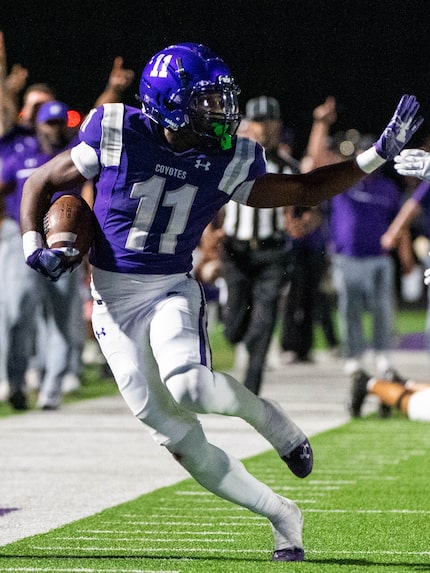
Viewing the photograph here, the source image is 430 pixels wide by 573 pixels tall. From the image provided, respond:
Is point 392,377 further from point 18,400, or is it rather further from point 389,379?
point 18,400

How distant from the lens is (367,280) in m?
10.7

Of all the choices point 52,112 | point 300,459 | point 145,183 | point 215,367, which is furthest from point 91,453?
point 215,367

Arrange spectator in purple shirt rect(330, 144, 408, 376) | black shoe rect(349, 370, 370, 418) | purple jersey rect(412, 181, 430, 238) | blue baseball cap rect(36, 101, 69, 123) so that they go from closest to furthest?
black shoe rect(349, 370, 370, 418) < blue baseball cap rect(36, 101, 69, 123) < purple jersey rect(412, 181, 430, 238) < spectator in purple shirt rect(330, 144, 408, 376)

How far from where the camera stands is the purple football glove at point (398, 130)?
16.3 feet

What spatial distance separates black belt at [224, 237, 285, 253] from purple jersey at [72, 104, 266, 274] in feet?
14.1

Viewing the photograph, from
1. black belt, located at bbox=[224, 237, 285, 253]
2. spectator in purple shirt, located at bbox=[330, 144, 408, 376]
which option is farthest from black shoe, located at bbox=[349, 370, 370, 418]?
spectator in purple shirt, located at bbox=[330, 144, 408, 376]

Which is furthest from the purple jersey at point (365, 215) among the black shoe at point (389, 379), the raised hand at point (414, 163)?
the raised hand at point (414, 163)

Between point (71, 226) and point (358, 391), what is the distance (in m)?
4.68

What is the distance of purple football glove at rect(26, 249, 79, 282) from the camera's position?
4.74 m

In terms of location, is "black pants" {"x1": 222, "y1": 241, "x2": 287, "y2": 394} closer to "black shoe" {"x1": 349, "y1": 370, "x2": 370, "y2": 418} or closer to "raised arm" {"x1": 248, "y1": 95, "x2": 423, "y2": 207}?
"black shoe" {"x1": 349, "y1": 370, "x2": 370, "y2": 418}

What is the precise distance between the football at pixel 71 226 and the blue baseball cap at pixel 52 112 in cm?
437

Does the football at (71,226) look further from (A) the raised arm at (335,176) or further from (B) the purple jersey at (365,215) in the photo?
(B) the purple jersey at (365,215)

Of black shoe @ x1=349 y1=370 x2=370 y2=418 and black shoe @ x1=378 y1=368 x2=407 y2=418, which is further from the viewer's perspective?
black shoe @ x1=349 y1=370 x2=370 y2=418

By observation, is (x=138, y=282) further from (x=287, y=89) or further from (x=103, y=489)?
(x=287, y=89)
